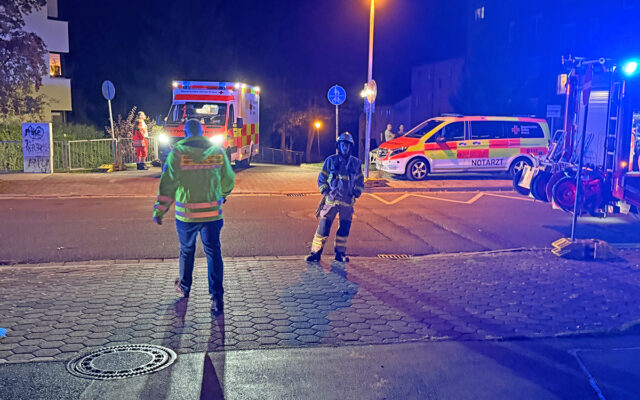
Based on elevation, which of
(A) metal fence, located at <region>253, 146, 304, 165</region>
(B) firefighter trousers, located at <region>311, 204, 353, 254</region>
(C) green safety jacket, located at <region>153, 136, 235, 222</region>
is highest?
(C) green safety jacket, located at <region>153, 136, 235, 222</region>

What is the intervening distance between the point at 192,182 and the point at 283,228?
4.77 metres

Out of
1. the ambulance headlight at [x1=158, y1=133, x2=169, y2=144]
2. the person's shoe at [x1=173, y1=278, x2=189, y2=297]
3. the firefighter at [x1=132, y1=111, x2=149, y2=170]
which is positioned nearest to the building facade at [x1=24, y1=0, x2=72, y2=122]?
the firefighter at [x1=132, y1=111, x2=149, y2=170]

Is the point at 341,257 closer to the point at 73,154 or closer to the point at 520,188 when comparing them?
the point at 520,188

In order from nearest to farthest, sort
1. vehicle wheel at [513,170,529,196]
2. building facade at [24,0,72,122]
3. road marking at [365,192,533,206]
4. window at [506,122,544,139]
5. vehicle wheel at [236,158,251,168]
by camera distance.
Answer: vehicle wheel at [513,170,529,196], road marking at [365,192,533,206], window at [506,122,544,139], vehicle wheel at [236,158,251,168], building facade at [24,0,72,122]

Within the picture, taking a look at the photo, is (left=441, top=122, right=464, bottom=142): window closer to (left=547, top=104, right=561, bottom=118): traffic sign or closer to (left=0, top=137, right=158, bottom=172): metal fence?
(left=547, top=104, right=561, bottom=118): traffic sign

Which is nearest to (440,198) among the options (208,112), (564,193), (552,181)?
(552,181)

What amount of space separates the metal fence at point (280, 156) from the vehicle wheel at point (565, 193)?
31.5 meters

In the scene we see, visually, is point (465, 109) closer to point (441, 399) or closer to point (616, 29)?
point (616, 29)

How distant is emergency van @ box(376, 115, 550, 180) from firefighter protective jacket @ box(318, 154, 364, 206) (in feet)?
33.5

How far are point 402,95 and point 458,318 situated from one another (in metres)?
50.4

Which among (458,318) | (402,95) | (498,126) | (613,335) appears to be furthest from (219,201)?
(402,95)

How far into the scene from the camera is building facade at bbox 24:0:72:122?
31438 mm

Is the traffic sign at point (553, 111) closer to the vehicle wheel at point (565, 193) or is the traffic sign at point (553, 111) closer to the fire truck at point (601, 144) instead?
the fire truck at point (601, 144)

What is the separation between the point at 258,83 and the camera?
4403 centimetres
